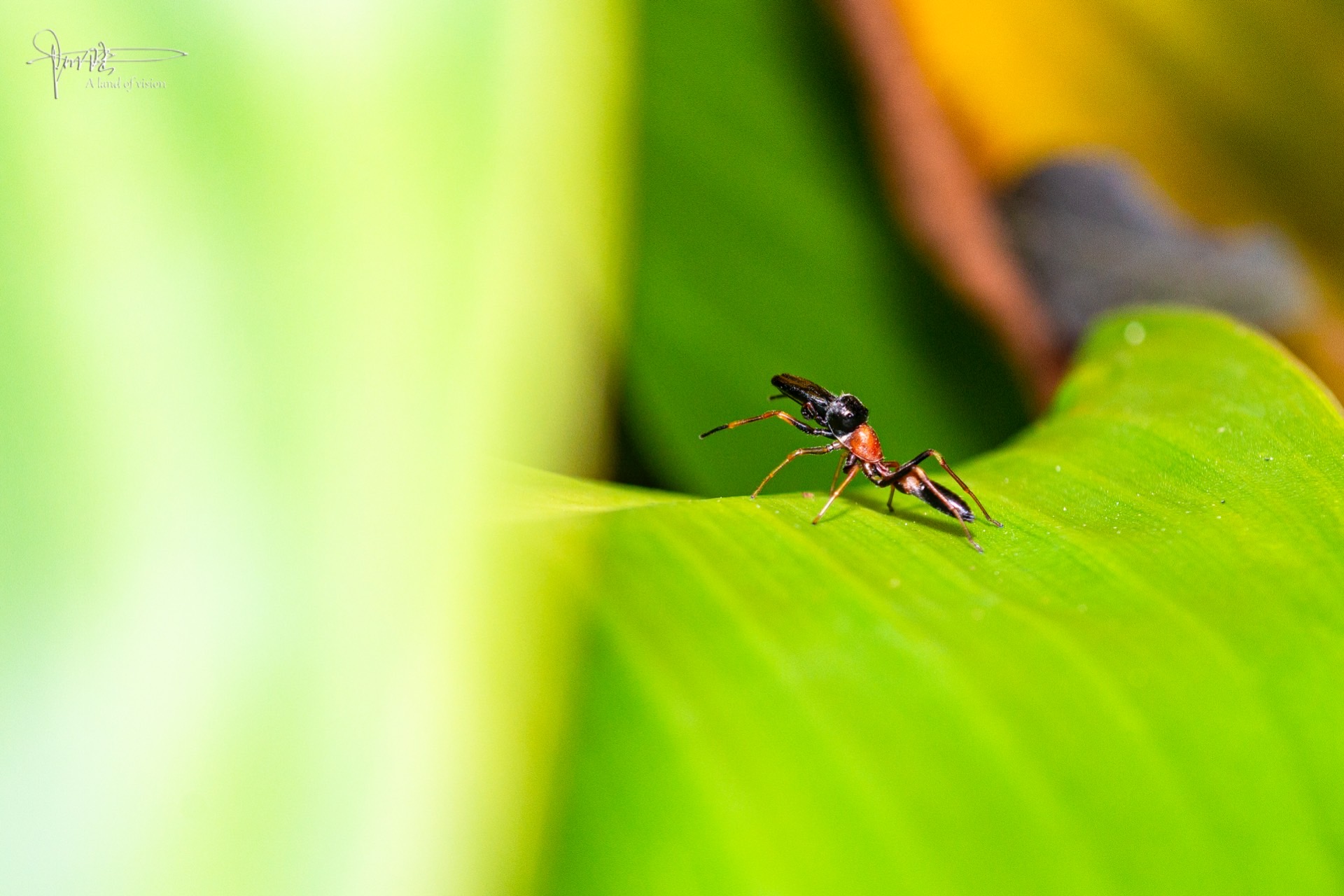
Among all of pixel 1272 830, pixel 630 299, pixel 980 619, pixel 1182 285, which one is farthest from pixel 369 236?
pixel 1182 285

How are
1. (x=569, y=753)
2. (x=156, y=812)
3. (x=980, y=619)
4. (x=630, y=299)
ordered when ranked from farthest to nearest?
(x=630, y=299), (x=980, y=619), (x=569, y=753), (x=156, y=812)

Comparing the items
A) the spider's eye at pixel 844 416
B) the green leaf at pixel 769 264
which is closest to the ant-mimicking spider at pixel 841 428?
the spider's eye at pixel 844 416

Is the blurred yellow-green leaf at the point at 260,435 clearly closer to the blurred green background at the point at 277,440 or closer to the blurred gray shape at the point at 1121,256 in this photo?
the blurred green background at the point at 277,440

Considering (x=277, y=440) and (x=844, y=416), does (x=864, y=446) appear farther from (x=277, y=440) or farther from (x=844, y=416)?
(x=277, y=440)

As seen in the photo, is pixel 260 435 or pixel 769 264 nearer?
pixel 260 435

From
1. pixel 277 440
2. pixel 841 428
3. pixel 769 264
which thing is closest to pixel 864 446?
pixel 841 428

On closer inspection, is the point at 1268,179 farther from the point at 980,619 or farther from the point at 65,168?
the point at 65,168

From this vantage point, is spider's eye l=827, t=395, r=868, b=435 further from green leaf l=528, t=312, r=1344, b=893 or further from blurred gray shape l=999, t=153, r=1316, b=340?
blurred gray shape l=999, t=153, r=1316, b=340
